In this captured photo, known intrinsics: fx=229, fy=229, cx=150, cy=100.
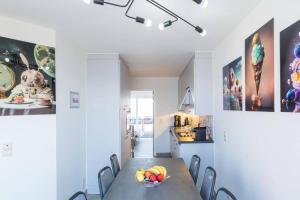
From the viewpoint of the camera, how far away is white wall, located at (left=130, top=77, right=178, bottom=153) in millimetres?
6879

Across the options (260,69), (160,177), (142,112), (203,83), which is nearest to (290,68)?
(260,69)

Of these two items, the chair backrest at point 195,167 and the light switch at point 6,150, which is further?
the chair backrest at point 195,167

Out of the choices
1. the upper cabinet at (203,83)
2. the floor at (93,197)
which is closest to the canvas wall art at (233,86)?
the upper cabinet at (203,83)

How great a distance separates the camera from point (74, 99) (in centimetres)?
339

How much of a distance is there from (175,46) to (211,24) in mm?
898

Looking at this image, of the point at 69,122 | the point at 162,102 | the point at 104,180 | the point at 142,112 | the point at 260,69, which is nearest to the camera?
the point at 260,69

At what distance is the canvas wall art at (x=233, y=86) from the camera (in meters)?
2.54

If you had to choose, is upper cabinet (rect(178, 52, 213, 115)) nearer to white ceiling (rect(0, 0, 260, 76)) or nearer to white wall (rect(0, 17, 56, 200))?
white ceiling (rect(0, 0, 260, 76))

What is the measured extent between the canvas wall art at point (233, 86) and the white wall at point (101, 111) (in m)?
1.73

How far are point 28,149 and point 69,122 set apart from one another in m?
0.76

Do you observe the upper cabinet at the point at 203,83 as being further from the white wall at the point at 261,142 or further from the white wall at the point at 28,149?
the white wall at the point at 28,149

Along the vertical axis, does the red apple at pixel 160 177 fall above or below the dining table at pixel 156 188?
above

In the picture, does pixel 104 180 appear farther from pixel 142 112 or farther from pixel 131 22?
pixel 142 112

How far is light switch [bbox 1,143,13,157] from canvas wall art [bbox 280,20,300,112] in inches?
99.7
